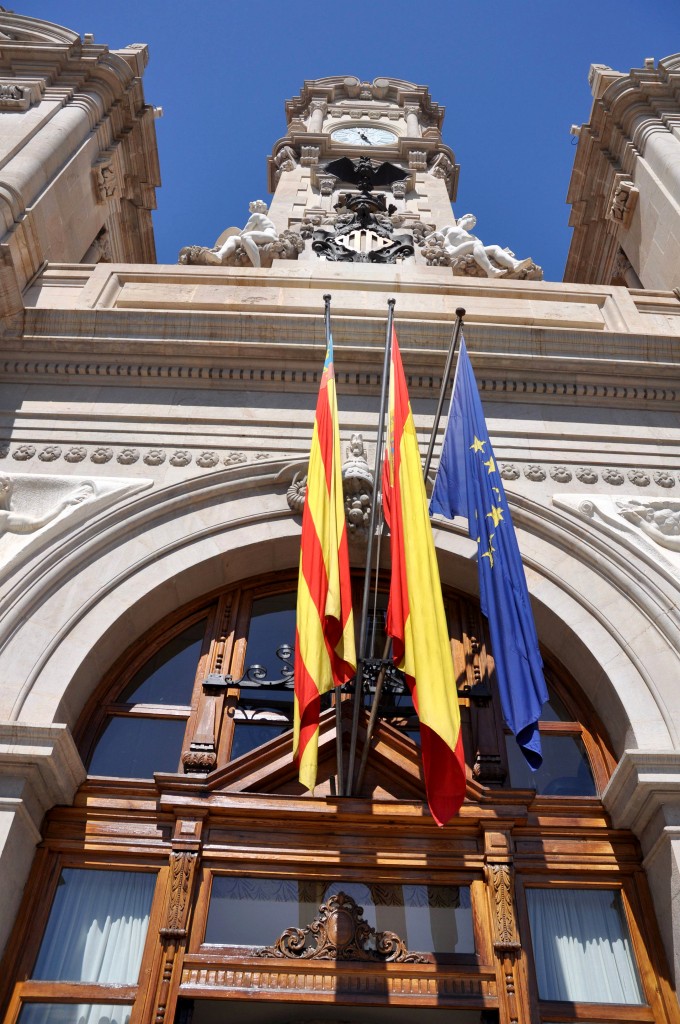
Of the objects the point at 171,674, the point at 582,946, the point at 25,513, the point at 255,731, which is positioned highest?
the point at 25,513

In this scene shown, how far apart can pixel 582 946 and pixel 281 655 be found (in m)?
3.71

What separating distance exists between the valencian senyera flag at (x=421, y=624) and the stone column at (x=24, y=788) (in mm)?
2856

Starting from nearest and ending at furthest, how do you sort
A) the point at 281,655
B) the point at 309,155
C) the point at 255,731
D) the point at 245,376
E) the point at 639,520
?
the point at 255,731, the point at 281,655, the point at 639,520, the point at 245,376, the point at 309,155

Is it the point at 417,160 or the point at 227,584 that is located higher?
the point at 417,160

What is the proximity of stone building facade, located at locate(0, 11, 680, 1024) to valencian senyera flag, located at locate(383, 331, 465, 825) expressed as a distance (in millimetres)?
1040

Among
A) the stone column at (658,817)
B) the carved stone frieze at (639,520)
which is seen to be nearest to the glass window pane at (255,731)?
the stone column at (658,817)

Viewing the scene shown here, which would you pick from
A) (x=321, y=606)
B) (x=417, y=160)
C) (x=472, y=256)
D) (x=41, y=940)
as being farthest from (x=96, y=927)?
(x=417, y=160)

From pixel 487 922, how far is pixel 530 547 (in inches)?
144

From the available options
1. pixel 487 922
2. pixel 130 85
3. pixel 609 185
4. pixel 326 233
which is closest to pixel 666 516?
pixel 487 922

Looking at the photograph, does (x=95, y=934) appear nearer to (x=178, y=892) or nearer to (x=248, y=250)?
(x=178, y=892)

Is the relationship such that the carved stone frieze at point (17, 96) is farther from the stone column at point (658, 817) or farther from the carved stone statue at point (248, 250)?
the stone column at point (658, 817)

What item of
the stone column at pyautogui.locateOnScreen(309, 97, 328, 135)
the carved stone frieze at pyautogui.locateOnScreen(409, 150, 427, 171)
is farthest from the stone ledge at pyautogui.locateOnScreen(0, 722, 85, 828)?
the stone column at pyautogui.locateOnScreen(309, 97, 328, 135)

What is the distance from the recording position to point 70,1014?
6.26 meters

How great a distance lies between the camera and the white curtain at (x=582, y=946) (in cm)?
657
